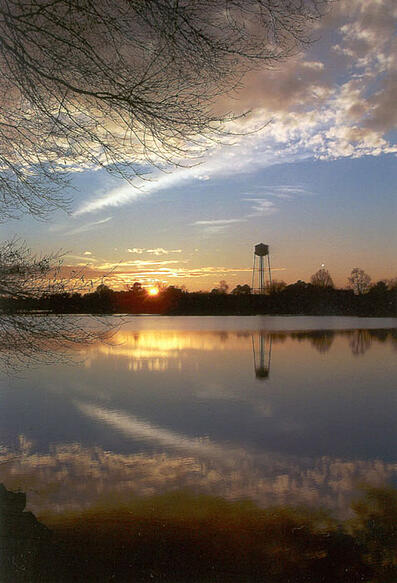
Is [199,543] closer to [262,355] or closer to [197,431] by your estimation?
[197,431]

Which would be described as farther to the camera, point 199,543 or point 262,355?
point 262,355

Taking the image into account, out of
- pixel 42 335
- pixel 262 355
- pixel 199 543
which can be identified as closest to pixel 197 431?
pixel 199 543

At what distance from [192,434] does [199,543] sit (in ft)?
10.1

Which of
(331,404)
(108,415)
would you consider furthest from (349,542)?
(331,404)

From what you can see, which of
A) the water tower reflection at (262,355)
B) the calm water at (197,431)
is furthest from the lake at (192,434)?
the water tower reflection at (262,355)

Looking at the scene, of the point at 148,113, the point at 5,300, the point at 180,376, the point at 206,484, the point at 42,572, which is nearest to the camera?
the point at 148,113

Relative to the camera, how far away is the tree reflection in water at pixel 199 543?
3.23 meters

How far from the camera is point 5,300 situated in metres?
2.71

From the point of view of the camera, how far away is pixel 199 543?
372cm

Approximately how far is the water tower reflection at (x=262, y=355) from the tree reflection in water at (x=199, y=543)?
763cm

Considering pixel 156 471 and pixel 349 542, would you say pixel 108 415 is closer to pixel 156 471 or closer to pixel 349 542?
pixel 156 471

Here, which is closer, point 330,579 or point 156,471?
point 330,579

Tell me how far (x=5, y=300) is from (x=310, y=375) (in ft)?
35.2

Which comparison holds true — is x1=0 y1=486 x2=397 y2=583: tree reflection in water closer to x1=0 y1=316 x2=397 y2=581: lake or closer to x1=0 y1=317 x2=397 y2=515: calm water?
x1=0 y1=316 x2=397 y2=581: lake
